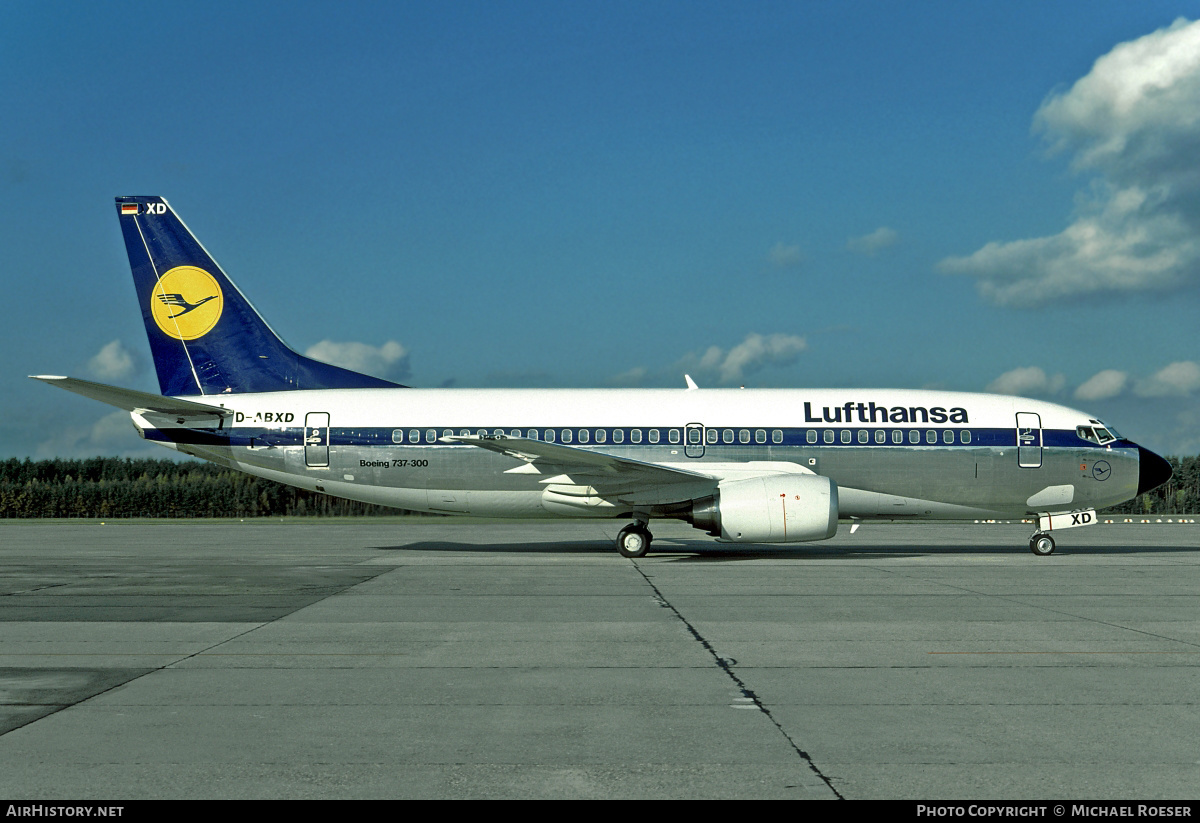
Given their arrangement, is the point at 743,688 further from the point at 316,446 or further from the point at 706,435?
the point at 316,446

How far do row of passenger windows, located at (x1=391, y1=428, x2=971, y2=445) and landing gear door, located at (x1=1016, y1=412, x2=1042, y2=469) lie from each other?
1.17 metres

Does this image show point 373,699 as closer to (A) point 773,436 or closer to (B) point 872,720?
(B) point 872,720

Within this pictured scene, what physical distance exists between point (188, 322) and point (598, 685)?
60.1 feet

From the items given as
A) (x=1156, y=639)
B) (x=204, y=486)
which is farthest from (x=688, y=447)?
(x=204, y=486)

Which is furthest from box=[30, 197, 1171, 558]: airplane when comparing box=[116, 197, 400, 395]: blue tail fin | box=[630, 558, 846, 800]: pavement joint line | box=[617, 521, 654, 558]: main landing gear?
box=[630, 558, 846, 800]: pavement joint line

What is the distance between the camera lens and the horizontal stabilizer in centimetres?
1897

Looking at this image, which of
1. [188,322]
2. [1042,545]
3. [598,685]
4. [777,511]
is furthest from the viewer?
[188,322]

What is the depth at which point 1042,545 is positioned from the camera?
21.3 m

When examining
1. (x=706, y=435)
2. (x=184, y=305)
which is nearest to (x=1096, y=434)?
(x=706, y=435)

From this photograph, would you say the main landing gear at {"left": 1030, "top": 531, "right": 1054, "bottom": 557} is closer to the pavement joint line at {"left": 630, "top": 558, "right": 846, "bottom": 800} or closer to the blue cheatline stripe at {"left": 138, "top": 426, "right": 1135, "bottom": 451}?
the blue cheatline stripe at {"left": 138, "top": 426, "right": 1135, "bottom": 451}

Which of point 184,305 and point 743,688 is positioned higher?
point 184,305

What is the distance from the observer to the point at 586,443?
21.5 meters
